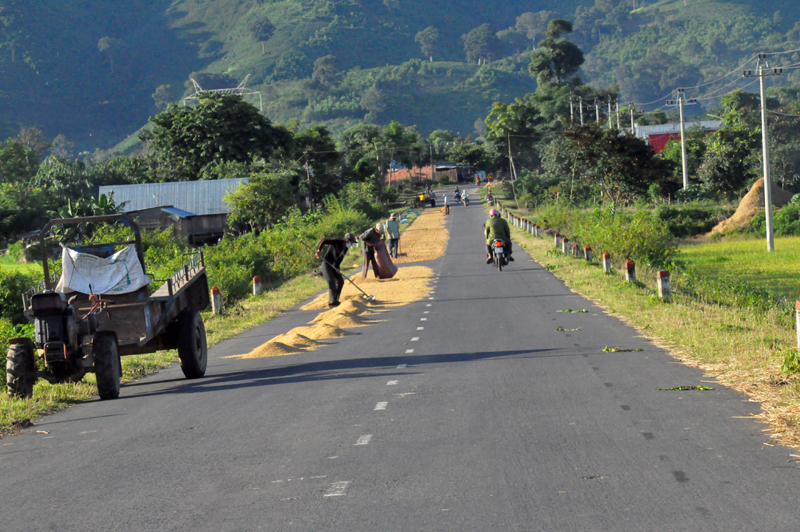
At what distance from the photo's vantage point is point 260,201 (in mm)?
52188

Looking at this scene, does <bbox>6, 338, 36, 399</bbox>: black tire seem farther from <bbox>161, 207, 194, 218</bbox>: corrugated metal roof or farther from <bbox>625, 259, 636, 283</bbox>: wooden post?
<bbox>161, 207, 194, 218</bbox>: corrugated metal roof

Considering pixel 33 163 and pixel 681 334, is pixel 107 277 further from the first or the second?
pixel 33 163

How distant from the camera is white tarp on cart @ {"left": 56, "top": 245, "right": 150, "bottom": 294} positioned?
35.7 feet

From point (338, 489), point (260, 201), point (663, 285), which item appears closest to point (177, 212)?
point (260, 201)

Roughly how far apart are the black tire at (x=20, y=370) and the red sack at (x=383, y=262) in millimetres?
14449

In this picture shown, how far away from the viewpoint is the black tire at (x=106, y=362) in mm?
10031

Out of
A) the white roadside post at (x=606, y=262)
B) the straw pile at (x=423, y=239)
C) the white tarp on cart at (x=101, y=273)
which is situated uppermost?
the white tarp on cart at (x=101, y=273)

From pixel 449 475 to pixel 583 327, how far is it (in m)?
8.79

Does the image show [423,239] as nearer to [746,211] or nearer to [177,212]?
[177,212]

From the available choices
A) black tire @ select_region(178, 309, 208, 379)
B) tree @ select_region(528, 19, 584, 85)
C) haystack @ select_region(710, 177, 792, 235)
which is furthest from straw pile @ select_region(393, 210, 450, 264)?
tree @ select_region(528, 19, 584, 85)

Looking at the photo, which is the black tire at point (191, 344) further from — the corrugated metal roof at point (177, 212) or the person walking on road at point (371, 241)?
the corrugated metal roof at point (177, 212)

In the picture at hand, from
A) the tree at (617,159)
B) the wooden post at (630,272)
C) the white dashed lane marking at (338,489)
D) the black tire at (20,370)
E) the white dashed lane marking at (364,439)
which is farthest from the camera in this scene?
the tree at (617,159)

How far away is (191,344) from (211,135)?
59.9 metres

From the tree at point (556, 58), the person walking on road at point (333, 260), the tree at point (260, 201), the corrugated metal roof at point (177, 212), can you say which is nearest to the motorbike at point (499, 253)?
the person walking on road at point (333, 260)
